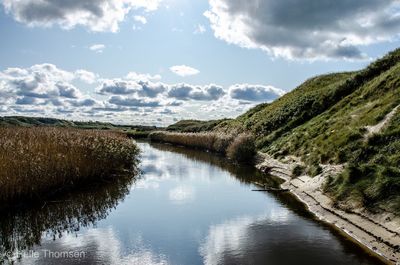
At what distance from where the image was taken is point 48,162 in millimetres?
17094

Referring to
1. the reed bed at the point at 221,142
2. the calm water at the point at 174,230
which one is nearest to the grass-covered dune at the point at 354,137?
the reed bed at the point at 221,142

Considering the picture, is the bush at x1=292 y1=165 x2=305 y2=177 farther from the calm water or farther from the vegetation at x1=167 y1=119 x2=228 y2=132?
the vegetation at x1=167 y1=119 x2=228 y2=132

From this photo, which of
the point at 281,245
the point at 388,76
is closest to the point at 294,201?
the point at 281,245

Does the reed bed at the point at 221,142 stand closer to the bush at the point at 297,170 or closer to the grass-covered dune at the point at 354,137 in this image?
the grass-covered dune at the point at 354,137

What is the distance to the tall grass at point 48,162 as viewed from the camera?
15.0 m

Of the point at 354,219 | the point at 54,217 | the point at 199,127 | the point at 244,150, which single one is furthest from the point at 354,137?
the point at 199,127

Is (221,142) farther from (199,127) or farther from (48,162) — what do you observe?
(199,127)

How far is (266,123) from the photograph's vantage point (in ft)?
155

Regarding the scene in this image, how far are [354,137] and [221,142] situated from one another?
2221 cm

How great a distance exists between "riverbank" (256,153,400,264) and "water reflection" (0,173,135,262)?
8.17 m

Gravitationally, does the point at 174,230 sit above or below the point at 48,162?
below

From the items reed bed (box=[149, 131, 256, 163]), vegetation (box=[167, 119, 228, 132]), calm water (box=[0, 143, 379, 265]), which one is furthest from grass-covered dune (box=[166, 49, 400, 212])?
vegetation (box=[167, 119, 228, 132])

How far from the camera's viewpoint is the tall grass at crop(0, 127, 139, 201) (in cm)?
1505

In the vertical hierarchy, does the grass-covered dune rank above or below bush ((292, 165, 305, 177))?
above
